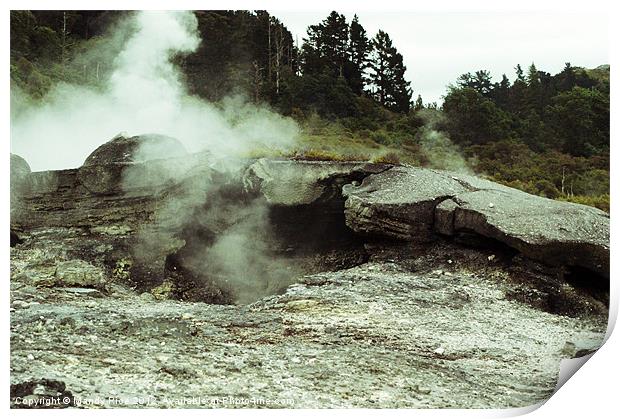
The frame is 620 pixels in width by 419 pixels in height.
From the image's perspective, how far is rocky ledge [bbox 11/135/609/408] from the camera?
548cm

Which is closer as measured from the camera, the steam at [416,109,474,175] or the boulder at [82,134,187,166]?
the boulder at [82,134,187,166]

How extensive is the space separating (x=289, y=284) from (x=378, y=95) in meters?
1.74

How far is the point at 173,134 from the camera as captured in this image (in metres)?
6.66

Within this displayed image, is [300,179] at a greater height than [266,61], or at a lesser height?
lesser

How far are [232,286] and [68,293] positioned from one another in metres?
1.45

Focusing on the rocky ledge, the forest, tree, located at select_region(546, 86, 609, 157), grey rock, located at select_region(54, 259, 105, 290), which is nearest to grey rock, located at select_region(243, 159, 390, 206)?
the rocky ledge

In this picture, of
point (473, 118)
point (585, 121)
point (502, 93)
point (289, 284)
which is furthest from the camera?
point (289, 284)

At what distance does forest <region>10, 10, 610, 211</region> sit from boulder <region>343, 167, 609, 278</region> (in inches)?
5.4

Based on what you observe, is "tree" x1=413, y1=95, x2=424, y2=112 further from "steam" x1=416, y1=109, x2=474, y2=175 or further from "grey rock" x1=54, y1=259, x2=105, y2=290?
"grey rock" x1=54, y1=259, x2=105, y2=290

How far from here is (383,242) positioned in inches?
281

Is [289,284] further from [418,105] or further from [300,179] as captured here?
[418,105]

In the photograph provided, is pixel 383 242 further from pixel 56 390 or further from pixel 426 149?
pixel 56 390

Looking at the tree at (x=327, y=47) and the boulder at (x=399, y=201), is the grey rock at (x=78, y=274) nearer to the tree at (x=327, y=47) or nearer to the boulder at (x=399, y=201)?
the boulder at (x=399, y=201)

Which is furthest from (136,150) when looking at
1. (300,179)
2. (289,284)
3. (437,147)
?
(437,147)
